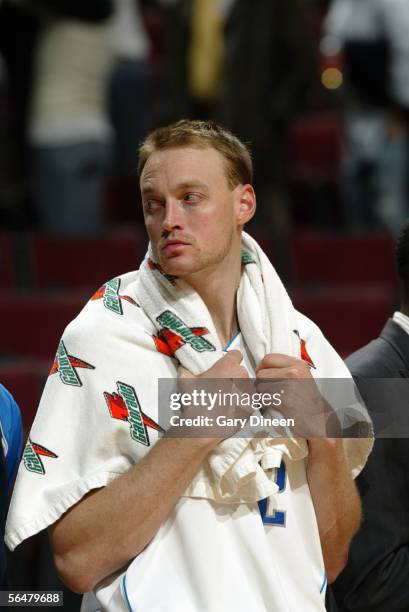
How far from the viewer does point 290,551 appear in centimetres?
223

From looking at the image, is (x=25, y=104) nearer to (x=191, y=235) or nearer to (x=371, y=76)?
(x=371, y=76)

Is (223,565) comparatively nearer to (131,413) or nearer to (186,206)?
(131,413)

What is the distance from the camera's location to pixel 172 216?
7.42 ft

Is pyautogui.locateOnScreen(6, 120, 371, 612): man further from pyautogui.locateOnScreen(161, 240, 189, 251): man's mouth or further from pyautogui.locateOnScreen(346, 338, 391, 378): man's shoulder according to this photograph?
pyautogui.locateOnScreen(346, 338, 391, 378): man's shoulder

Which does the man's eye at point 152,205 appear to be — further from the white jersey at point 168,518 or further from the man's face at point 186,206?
the white jersey at point 168,518

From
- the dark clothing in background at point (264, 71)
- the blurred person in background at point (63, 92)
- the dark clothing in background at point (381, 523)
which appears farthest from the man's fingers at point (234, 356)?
the dark clothing in background at point (264, 71)

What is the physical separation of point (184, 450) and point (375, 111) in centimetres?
380

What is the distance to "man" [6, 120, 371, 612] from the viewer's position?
84.6 inches

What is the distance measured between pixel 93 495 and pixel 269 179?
11.1 ft

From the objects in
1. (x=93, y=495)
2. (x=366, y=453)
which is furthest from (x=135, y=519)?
(x=366, y=453)

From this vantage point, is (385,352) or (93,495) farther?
(385,352)

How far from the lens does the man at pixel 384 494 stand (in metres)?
2.51

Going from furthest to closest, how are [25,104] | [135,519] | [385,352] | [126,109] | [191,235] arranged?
1. [126,109]
2. [25,104]
3. [385,352]
4. [191,235]
5. [135,519]

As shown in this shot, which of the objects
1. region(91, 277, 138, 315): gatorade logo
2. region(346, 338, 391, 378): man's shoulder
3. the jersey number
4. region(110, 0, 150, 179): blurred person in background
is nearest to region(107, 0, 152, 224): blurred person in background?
region(110, 0, 150, 179): blurred person in background
